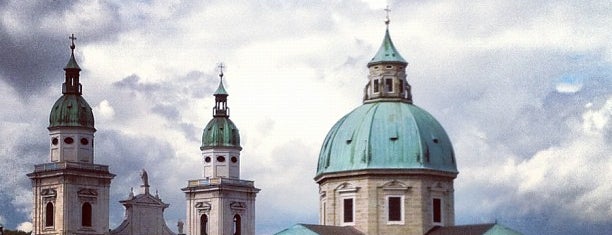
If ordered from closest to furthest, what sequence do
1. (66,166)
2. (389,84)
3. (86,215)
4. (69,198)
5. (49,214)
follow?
(389,84), (69,198), (66,166), (49,214), (86,215)

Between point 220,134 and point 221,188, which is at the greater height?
point 220,134

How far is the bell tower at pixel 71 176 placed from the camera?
138m

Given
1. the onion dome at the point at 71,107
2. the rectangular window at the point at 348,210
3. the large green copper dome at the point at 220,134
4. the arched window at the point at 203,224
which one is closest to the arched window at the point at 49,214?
the onion dome at the point at 71,107

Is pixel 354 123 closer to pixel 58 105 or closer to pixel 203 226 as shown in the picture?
pixel 58 105

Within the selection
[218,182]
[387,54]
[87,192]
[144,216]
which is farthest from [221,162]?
[387,54]

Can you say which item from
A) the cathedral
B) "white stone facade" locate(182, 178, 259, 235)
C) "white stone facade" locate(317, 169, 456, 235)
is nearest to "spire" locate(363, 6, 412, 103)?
the cathedral

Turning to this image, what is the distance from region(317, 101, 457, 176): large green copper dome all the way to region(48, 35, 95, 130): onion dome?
4090 centimetres

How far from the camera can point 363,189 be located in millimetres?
100875

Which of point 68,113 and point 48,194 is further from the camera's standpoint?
point 68,113

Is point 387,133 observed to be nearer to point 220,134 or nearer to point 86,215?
point 86,215

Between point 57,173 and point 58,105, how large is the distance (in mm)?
6475

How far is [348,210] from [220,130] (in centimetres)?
6211

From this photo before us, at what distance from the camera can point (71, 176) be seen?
138 metres

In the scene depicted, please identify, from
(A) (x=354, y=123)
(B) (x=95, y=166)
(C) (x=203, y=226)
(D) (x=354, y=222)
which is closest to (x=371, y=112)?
(A) (x=354, y=123)
